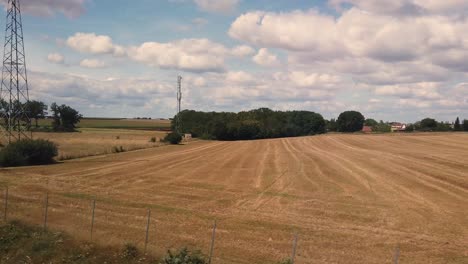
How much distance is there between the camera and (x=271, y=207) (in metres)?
29.1

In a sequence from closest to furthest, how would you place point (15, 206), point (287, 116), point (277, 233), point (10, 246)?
point (10, 246) < point (277, 233) < point (15, 206) < point (287, 116)

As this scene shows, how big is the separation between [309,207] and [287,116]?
560ft

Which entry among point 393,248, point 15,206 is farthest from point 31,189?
point 393,248

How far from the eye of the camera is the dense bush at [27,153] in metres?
50.3

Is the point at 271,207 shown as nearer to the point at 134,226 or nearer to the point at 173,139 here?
the point at 134,226

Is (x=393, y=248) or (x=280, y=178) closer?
(x=393, y=248)

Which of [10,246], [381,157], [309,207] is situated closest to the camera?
[10,246]

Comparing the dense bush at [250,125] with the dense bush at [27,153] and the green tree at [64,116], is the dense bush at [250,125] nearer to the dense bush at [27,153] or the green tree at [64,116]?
the green tree at [64,116]

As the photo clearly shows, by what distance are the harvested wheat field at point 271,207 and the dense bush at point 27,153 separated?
371 centimetres

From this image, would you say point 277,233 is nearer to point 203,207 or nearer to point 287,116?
point 203,207

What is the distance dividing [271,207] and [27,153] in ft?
112

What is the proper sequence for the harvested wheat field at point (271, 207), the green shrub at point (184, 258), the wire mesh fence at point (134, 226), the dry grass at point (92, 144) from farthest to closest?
the dry grass at point (92, 144)
the harvested wheat field at point (271, 207)
the wire mesh fence at point (134, 226)
the green shrub at point (184, 258)

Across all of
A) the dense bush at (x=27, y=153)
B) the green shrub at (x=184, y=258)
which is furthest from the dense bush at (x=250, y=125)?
the green shrub at (x=184, y=258)

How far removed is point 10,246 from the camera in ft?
68.1
